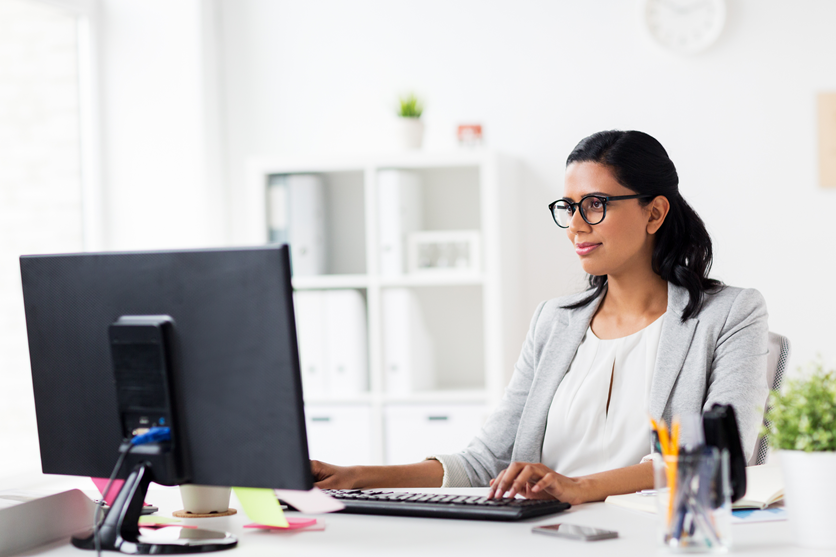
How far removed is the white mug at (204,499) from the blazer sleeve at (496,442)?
1.64 ft

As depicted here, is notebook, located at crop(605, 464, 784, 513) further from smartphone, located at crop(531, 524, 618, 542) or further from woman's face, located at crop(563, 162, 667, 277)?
woman's face, located at crop(563, 162, 667, 277)

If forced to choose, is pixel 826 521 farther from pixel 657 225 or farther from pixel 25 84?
pixel 25 84

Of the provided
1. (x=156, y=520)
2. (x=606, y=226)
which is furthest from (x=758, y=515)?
(x=156, y=520)

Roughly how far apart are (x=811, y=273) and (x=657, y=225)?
150cm

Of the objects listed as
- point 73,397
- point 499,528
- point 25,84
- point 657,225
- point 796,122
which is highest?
point 25,84

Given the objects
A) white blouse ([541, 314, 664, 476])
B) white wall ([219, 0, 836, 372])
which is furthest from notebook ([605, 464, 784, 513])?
white wall ([219, 0, 836, 372])

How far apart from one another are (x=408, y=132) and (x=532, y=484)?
208cm

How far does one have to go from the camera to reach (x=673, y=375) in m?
1.77

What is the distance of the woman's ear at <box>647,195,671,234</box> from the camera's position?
6.41ft

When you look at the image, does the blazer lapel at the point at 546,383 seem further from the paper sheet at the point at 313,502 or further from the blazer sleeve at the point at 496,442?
the paper sheet at the point at 313,502

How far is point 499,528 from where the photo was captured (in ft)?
4.10

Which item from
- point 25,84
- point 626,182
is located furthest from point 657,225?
point 25,84

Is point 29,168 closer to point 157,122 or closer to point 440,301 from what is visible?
point 157,122

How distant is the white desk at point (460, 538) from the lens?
112 centimetres
